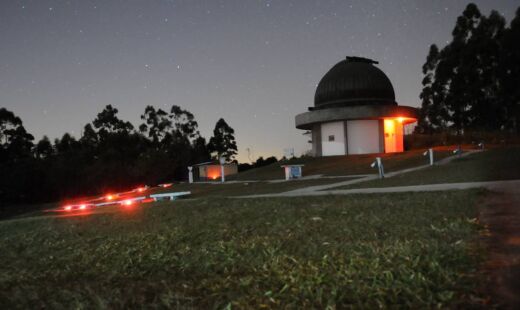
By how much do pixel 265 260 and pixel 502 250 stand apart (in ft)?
9.20

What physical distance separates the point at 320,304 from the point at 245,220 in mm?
Answer: 5119

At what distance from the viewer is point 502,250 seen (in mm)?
4570

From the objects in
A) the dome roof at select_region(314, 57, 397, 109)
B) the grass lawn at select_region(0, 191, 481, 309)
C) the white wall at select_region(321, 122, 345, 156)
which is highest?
the dome roof at select_region(314, 57, 397, 109)

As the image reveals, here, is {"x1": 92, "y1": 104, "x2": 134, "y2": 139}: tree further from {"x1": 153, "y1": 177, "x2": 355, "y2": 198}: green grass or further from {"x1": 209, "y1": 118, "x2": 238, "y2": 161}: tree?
{"x1": 153, "y1": 177, "x2": 355, "y2": 198}: green grass

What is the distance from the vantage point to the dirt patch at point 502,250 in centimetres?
341

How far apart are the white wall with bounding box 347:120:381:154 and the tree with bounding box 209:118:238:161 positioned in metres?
36.0

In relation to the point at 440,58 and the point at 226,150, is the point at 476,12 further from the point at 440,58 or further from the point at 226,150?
the point at 226,150

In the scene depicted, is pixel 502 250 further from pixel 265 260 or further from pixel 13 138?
pixel 13 138

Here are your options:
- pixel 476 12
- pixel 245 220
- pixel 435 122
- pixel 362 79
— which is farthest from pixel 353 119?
pixel 245 220

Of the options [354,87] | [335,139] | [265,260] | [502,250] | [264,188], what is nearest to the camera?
[502,250]

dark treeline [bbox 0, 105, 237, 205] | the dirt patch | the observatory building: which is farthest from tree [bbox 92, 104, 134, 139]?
the dirt patch

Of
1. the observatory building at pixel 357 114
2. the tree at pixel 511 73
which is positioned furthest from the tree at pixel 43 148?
the tree at pixel 511 73

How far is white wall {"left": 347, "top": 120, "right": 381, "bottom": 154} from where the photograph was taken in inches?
1548

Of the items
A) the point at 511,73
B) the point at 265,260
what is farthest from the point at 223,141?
the point at 265,260
